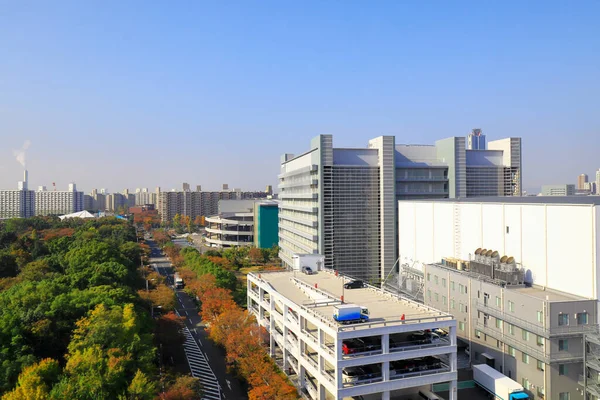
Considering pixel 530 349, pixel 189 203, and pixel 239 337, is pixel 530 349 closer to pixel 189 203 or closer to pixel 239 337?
pixel 239 337

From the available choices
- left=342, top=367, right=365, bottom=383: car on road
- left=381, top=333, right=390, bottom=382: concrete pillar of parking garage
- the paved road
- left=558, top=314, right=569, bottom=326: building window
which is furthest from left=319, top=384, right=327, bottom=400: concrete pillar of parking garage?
left=558, top=314, right=569, bottom=326: building window

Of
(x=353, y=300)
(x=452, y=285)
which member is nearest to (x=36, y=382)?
(x=353, y=300)

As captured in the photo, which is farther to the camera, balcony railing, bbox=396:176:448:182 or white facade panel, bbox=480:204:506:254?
balcony railing, bbox=396:176:448:182

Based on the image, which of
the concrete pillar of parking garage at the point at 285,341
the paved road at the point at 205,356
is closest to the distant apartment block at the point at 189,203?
the paved road at the point at 205,356

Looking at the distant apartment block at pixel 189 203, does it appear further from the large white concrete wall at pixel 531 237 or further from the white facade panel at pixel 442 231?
the large white concrete wall at pixel 531 237

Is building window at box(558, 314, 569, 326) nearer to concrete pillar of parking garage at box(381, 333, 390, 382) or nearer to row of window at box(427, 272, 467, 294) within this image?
row of window at box(427, 272, 467, 294)
